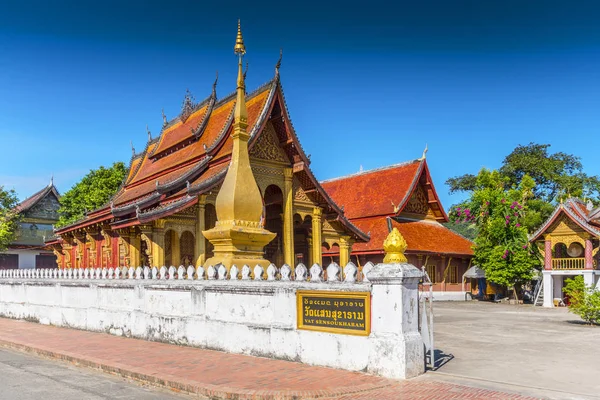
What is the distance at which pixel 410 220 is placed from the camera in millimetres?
33906

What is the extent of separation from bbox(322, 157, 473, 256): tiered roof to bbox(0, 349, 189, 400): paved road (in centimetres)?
2125

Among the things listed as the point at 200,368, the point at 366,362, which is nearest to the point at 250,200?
the point at 200,368

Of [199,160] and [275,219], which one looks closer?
[199,160]

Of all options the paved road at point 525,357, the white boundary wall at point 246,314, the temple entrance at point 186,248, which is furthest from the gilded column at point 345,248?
the white boundary wall at point 246,314

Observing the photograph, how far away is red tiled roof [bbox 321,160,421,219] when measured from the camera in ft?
109

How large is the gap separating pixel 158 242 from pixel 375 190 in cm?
1972

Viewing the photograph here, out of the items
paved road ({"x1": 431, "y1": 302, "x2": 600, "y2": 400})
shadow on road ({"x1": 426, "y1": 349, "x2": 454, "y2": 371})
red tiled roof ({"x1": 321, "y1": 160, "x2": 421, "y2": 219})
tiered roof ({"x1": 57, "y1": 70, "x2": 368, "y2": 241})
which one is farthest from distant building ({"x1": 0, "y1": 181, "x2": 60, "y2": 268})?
shadow on road ({"x1": 426, "y1": 349, "x2": 454, "y2": 371})

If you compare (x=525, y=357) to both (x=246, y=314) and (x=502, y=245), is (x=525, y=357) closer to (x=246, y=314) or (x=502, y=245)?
(x=246, y=314)

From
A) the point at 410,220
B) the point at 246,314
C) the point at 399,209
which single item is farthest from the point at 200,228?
the point at 410,220

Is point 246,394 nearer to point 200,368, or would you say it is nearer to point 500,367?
point 200,368

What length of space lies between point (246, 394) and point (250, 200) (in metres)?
5.26

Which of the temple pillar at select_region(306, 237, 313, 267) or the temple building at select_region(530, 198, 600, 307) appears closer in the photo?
the temple pillar at select_region(306, 237, 313, 267)

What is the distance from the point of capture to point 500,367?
28.0 feet

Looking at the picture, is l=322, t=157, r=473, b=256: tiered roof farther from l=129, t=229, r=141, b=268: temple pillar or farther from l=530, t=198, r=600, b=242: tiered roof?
l=129, t=229, r=141, b=268: temple pillar
